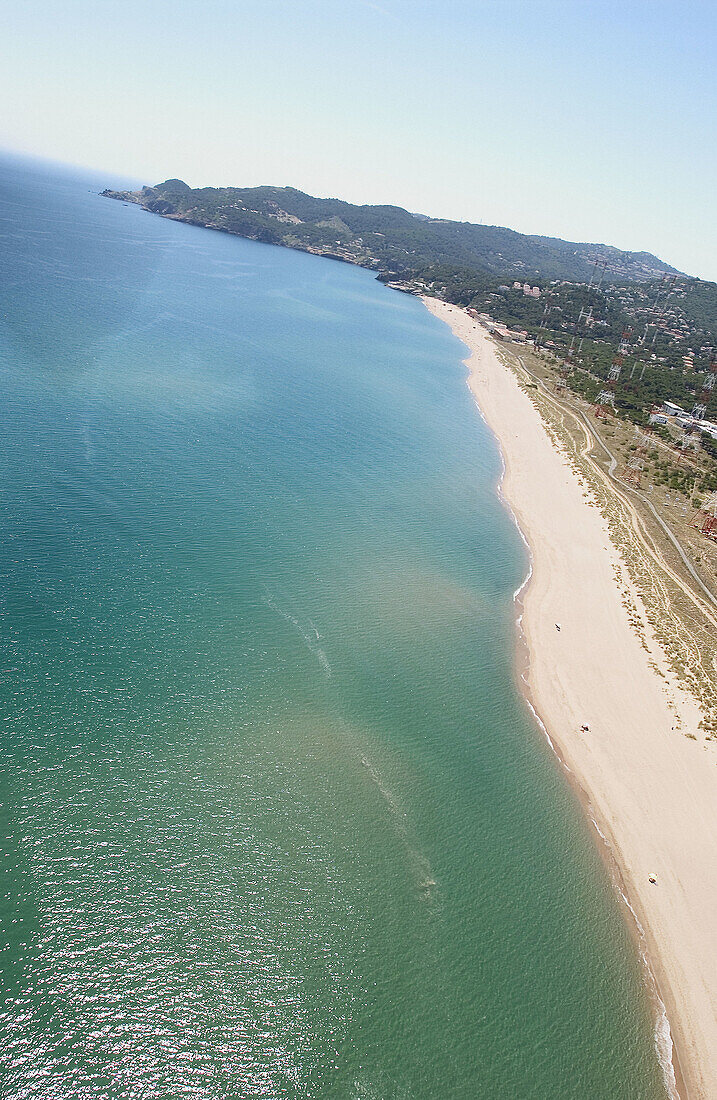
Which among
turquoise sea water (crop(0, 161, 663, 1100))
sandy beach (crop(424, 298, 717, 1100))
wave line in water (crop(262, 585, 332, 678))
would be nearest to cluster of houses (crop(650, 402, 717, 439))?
sandy beach (crop(424, 298, 717, 1100))

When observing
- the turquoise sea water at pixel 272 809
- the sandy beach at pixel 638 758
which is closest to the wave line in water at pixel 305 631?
the turquoise sea water at pixel 272 809

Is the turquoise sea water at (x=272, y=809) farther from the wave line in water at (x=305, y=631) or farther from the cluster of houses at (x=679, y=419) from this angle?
the cluster of houses at (x=679, y=419)

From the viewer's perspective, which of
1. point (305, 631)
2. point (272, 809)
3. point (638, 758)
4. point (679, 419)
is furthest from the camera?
point (679, 419)

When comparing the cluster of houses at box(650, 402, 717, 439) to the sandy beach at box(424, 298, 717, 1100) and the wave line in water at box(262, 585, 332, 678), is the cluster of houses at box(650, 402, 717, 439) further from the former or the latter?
the wave line in water at box(262, 585, 332, 678)

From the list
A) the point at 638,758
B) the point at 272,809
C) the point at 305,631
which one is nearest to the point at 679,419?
the point at 638,758

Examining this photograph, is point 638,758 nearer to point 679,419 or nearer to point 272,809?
point 272,809

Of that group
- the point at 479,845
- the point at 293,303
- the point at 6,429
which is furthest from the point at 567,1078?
the point at 293,303
